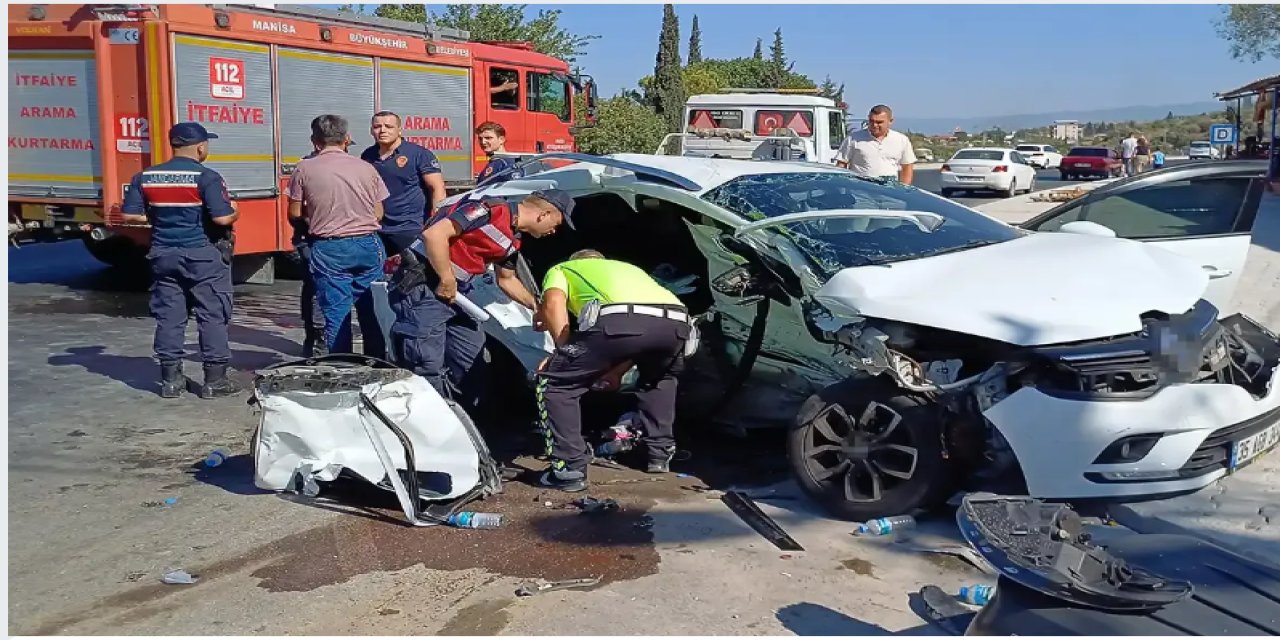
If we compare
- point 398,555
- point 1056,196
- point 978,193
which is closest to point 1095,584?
point 398,555

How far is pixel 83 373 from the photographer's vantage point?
7.68 m

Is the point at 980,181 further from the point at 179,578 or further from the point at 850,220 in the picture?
the point at 179,578

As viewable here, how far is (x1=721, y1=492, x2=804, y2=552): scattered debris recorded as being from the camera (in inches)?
175

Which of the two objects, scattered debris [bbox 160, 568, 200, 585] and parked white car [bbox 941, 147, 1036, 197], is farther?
parked white car [bbox 941, 147, 1036, 197]

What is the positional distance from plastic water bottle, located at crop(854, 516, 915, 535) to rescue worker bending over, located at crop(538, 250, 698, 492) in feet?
3.74

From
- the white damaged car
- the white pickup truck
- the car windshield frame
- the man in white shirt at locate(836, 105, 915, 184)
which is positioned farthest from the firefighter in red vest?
the white pickup truck

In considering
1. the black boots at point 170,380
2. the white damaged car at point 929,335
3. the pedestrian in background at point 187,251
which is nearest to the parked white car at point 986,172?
the white damaged car at point 929,335

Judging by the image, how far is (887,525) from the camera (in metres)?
4.48

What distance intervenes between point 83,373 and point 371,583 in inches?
182

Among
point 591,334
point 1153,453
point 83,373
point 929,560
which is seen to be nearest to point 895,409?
point 929,560

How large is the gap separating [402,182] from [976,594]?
195 inches

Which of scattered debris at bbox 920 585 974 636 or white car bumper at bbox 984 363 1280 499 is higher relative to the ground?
white car bumper at bbox 984 363 1280 499

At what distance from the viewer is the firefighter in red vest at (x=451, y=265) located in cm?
527

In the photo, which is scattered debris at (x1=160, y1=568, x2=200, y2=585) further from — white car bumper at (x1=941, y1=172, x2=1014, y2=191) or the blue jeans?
white car bumper at (x1=941, y1=172, x2=1014, y2=191)
